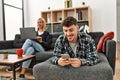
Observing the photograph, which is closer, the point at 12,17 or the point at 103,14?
the point at 103,14

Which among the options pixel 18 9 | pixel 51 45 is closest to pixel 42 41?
pixel 51 45

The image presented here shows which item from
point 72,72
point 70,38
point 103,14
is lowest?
point 72,72

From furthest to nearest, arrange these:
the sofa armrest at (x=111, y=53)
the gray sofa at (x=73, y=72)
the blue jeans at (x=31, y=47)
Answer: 1. the blue jeans at (x=31, y=47)
2. the sofa armrest at (x=111, y=53)
3. the gray sofa at (x=73, y=72)

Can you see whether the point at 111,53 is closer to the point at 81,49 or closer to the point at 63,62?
the point at 81,49

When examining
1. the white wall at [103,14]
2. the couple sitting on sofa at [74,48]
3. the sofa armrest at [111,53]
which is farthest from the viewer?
the white wall at [103,14]

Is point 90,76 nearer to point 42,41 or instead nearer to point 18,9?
point 42,41

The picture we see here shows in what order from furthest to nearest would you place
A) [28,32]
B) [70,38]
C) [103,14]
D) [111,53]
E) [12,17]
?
[12,17] → [103,14] → [28,32] → [111,53] → [70,38]

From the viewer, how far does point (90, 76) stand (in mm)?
1373

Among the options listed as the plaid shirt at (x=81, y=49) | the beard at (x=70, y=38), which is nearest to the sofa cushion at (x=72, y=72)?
the plaid shirt at (x=81, y=49)

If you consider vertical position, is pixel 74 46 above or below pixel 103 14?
below

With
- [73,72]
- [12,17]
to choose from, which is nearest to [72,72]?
[73,72]

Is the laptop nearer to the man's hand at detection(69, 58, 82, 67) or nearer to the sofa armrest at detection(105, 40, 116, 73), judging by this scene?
the sofa armrest at detection(105, 40, 116, 73)

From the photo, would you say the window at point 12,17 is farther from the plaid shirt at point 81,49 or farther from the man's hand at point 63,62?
the man's hand at point 63,62

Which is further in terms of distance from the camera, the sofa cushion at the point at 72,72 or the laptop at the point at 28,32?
the laptop at the point at 28,32
